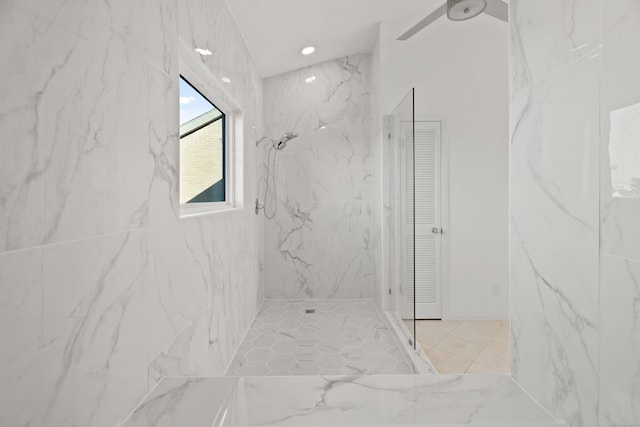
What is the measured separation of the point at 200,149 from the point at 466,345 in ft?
8.31

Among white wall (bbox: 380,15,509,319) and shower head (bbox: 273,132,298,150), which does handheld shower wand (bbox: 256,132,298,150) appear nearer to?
shower head (bbox: 273,132,298,150)

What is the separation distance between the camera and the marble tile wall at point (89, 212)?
654 millimetres

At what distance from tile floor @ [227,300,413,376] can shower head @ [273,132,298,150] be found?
175 centimetres

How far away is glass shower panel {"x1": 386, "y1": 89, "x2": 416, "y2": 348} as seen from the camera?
2.70m

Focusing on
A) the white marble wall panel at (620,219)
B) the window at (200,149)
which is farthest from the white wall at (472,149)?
the white marble wall panel at (620,219)

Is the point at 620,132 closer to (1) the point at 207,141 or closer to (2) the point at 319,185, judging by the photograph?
(1) the point at 207,141

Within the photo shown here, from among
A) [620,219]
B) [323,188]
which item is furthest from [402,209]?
[620,219]

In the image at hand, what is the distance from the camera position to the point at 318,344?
268cm

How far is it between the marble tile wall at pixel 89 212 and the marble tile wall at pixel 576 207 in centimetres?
113

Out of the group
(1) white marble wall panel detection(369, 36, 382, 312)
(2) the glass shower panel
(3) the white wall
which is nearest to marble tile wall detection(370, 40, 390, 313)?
(1) white marble wall panel detection(369, 36, 382, 312)

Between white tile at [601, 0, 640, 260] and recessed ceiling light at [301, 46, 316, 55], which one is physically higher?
recessed ceiling light at [301, 46, 316, 55]

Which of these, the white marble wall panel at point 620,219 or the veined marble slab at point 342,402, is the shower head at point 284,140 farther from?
the white marble wall panel at point 620,219

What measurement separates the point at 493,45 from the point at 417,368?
3.09 meters

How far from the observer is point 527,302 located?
3.24 feet
